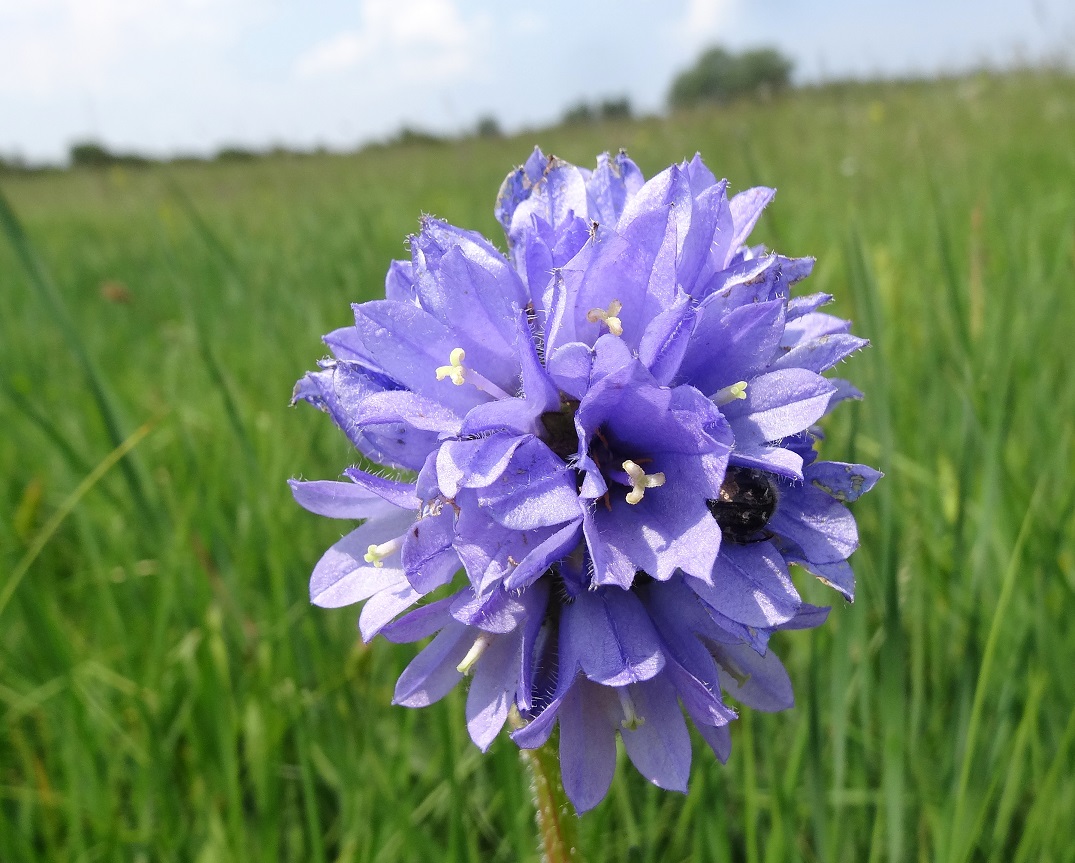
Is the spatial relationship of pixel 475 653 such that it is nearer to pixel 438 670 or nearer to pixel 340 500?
pixel 438 670

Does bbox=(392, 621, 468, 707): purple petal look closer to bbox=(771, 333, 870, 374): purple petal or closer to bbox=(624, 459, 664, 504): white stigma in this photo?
bbox=(624, 459, 664, 504): white stigma

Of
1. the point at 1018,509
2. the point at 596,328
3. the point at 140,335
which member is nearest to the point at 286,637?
the point at 596,328

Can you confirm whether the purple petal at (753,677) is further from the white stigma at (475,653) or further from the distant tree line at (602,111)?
the distant tree line at (602,111)

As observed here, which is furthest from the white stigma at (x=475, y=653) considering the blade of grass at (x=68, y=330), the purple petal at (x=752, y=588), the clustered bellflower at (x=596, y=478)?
the blade of grass at (x=68, y=330)

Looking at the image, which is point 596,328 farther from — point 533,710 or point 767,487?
point 533,710

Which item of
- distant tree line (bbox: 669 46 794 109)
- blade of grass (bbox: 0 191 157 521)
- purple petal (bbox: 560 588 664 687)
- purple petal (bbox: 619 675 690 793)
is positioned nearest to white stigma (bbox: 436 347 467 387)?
purple petal (bbox: 560 588 664 687)

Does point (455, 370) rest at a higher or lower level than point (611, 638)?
higher

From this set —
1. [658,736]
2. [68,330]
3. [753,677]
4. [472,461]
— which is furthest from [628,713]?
[68,330]
